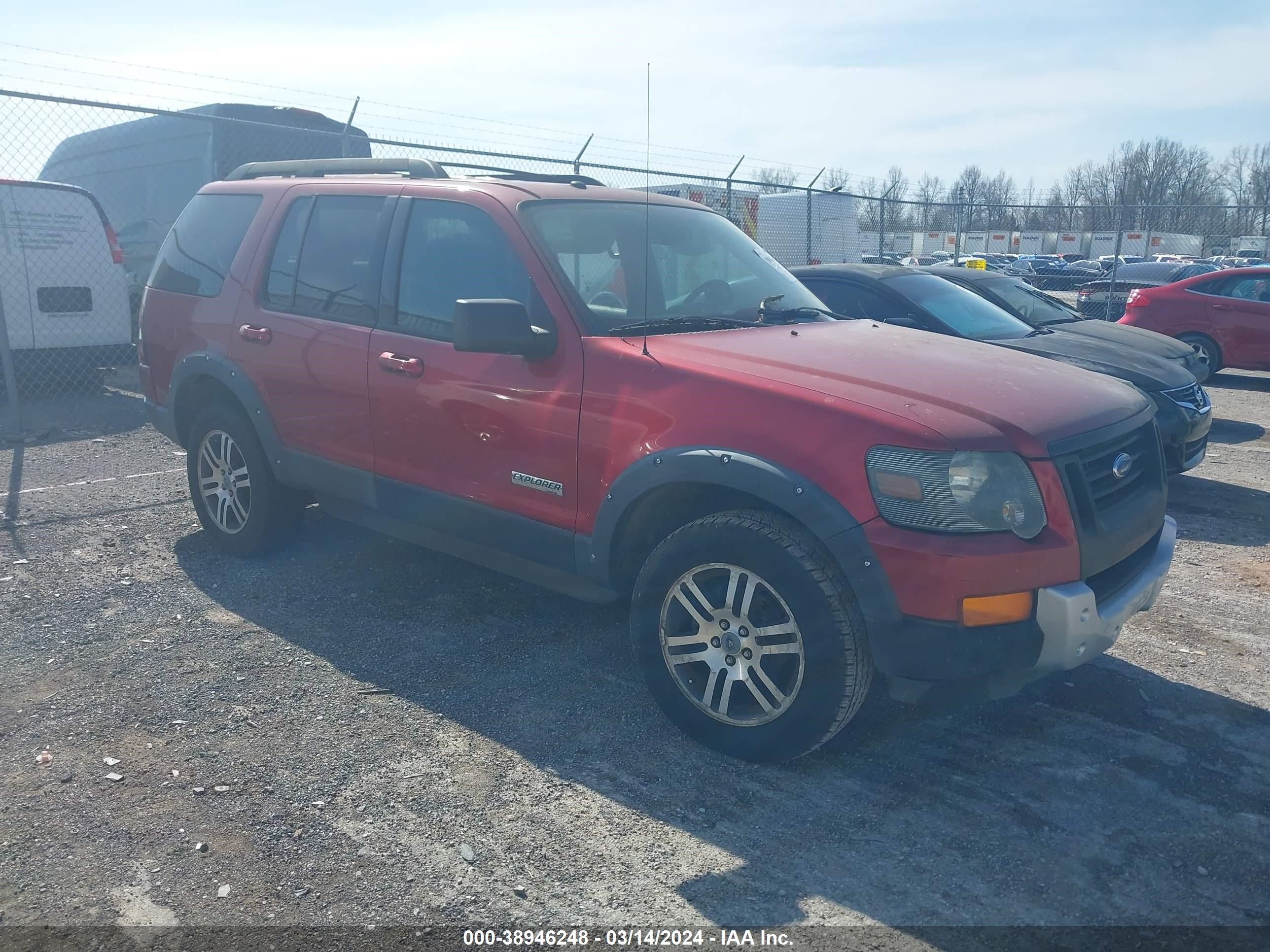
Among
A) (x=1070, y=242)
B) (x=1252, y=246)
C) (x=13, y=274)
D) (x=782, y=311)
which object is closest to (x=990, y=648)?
(x=782, y=311)

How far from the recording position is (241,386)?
16.7 ft

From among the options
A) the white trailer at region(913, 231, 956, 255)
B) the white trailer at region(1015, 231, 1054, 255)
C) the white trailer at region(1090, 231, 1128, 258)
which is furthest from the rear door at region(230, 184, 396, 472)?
the white trailer at region(1015, 231, 1054, 255)

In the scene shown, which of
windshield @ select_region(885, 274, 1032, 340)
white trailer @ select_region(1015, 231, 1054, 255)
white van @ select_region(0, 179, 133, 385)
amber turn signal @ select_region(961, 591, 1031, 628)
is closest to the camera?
amber turn signal @ select_region(961, 591, 1031, 628)

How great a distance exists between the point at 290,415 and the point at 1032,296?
6845mm

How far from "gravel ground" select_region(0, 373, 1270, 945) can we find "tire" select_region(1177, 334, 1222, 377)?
8.86m

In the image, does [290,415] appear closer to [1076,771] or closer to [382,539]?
[382,539]

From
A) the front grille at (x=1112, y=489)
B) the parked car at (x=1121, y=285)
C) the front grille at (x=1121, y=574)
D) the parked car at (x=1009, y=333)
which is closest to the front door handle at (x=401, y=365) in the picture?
the front grille at (x=1112, y=489)

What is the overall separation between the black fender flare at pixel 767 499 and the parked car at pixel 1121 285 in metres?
15.0

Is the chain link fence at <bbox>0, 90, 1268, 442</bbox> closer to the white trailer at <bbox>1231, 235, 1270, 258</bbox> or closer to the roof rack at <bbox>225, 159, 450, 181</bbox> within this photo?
the roof rack at <bbox>225, 159, 450, 181</bbox>

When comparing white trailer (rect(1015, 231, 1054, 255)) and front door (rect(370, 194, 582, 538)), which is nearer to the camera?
front door (rect(370, 194, 582, 538))

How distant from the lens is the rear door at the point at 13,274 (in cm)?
928

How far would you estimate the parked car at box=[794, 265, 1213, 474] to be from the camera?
683 cm

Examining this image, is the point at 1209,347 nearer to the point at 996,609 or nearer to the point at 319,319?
the point at 996,609

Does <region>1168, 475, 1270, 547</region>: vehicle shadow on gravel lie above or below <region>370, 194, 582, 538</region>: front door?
below
